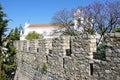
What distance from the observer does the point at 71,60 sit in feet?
23.1

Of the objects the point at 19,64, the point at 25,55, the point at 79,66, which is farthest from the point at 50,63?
the point at 19,64

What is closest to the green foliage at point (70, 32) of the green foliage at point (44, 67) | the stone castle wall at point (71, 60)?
the stone castle wall at point (71, 60)

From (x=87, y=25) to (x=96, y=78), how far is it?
78.3ft

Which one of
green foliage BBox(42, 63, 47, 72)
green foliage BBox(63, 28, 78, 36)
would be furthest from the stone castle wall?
green foliage BBox(63, 28, 78, 36)

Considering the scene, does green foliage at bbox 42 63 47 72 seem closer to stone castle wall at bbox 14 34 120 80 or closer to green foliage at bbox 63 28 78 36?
stone castle wall at bbox 14 34 120 80

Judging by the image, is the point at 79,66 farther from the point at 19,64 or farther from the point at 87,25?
the point at 87,25

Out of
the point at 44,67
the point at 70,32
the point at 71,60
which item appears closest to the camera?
the point at 71,60

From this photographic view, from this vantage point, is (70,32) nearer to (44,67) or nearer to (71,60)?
(44,67)

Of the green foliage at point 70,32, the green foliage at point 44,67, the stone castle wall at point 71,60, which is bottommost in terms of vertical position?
the green foliage at point 44,67

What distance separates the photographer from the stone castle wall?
205 inches

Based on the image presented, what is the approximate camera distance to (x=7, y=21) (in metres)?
14.7

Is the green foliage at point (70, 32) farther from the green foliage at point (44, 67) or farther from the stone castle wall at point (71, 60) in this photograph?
the green foliage at point (44, 67)

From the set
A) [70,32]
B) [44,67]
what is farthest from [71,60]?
[70,32]

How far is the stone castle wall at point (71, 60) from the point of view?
205 inches
